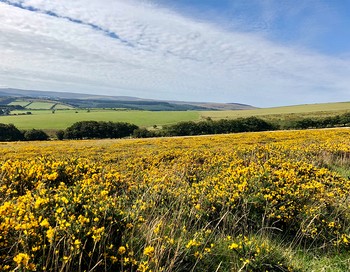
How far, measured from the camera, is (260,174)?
21.4 feet

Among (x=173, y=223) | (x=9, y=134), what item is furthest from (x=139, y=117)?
(x=173, y=223)

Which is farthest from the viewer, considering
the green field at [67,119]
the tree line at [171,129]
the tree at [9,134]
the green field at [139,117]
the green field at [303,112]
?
the green field at [303,112]

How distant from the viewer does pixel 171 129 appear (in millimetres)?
71125

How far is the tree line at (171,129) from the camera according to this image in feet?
221

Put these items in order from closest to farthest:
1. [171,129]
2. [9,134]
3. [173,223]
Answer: [173,223] < [9,134] < [171,129]

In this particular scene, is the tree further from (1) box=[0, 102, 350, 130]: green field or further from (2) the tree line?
(1) box=[0, 102, 350, 130]: green field

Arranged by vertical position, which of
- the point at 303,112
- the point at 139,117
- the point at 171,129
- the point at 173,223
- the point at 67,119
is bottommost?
the point at 67,119

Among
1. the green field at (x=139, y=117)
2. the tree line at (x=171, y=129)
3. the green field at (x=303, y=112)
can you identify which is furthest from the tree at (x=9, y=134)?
the green field at (x=303, y=112)

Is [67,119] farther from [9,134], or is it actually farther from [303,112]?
[303,112]

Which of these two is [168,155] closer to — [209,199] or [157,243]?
[209,199]

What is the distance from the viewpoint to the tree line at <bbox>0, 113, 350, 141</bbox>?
6744cm

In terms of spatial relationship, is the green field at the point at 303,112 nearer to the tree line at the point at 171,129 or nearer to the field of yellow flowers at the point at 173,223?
the tree line at the point at 171,129

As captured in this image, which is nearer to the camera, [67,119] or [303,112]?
[67,119]

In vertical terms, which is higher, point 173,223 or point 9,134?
point 173,223
